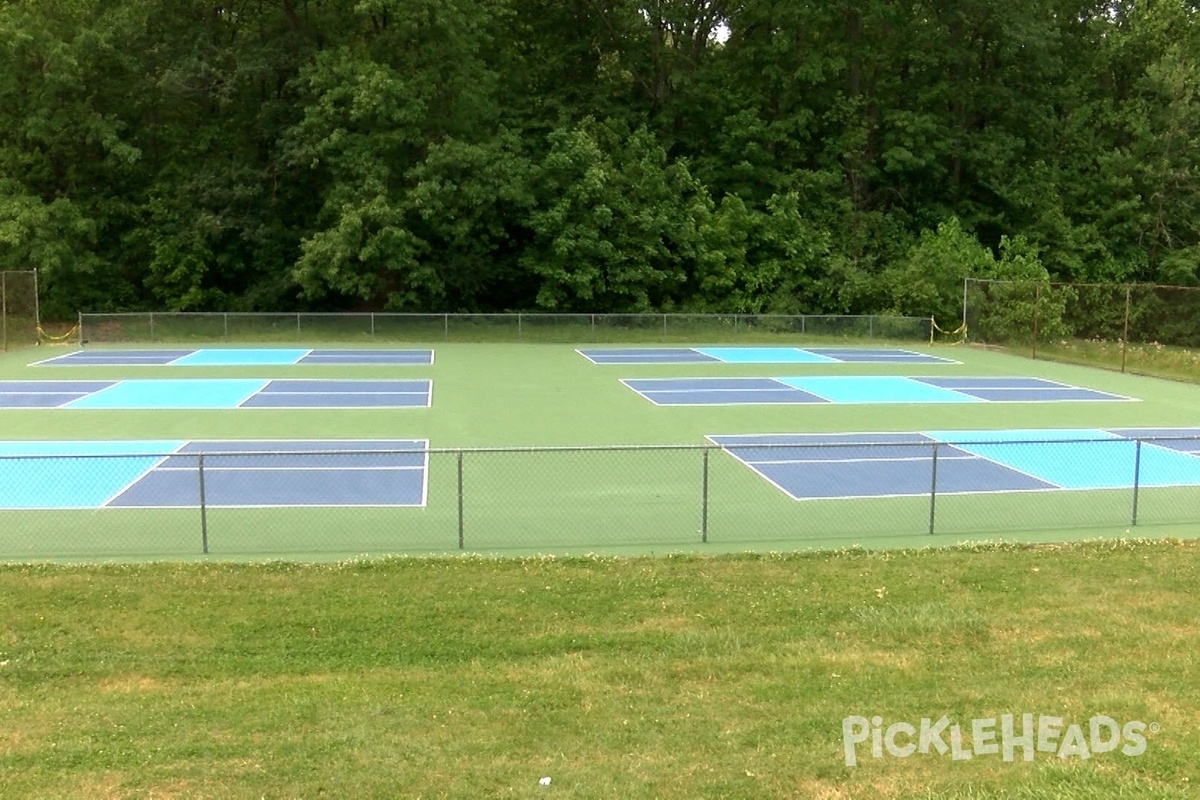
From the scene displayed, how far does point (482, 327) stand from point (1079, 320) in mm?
21433

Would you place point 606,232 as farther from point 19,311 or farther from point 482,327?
point 19,311

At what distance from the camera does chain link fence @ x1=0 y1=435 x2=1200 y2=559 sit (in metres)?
12.0

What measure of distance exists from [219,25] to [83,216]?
1081 centimetres

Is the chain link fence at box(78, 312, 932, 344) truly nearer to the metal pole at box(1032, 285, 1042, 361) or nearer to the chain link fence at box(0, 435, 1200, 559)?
the metal pole at box(1032, 285, 1042, 361)

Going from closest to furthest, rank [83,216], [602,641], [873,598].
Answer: [602,641] < [873,598] < [83,216]

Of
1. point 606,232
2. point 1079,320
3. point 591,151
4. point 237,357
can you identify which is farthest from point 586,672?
point 591,151

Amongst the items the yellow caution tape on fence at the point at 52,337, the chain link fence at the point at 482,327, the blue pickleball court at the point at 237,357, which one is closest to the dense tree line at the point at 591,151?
the chain link fence at the point at 482,327

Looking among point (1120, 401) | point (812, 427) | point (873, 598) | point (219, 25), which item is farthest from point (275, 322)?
point (873, 598)

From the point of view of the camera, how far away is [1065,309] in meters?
36.8

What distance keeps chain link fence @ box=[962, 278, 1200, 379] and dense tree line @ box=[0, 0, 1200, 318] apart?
14.0ft

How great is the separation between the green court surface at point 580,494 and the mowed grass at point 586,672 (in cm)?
136

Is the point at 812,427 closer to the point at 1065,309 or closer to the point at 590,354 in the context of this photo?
the point at 590,354

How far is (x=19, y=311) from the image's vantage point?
3512 centimetres

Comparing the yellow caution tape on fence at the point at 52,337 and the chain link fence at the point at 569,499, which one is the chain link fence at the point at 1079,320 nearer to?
the chain link fence at the point at 569,499
